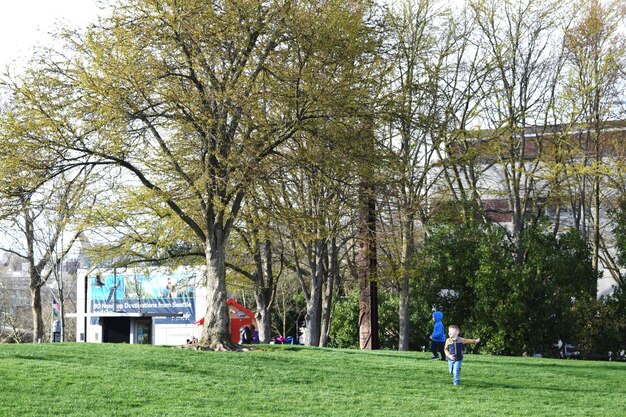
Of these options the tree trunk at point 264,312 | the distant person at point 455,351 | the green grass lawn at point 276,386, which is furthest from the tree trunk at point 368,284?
the distant person at point 455,351

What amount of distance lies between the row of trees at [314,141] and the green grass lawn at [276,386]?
4.08 meters

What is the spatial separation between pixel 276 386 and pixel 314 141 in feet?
27.5

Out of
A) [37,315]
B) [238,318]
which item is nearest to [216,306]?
[37,315]

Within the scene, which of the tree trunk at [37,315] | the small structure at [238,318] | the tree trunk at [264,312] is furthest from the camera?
the small structure at [238,318]

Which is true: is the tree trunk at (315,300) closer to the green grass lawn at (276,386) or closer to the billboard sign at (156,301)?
the green grass lawn at (276,386)

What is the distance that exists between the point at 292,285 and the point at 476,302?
763 inches

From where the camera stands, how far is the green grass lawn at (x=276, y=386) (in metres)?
13.2

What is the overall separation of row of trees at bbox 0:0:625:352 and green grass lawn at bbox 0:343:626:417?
4081 mm

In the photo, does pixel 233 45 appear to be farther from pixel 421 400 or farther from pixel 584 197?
pixel 584 197

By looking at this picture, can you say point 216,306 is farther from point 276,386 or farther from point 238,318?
point 238,318

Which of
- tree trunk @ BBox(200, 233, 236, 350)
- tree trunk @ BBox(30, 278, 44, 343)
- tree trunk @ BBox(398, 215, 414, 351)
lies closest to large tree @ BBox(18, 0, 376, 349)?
tree trunk @ BBox(200, 233, 236, 350)

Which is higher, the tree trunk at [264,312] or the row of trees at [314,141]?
the row of trees at [314,141]

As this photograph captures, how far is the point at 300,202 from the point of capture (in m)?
30.8

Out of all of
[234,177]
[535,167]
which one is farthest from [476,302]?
[234,177]
